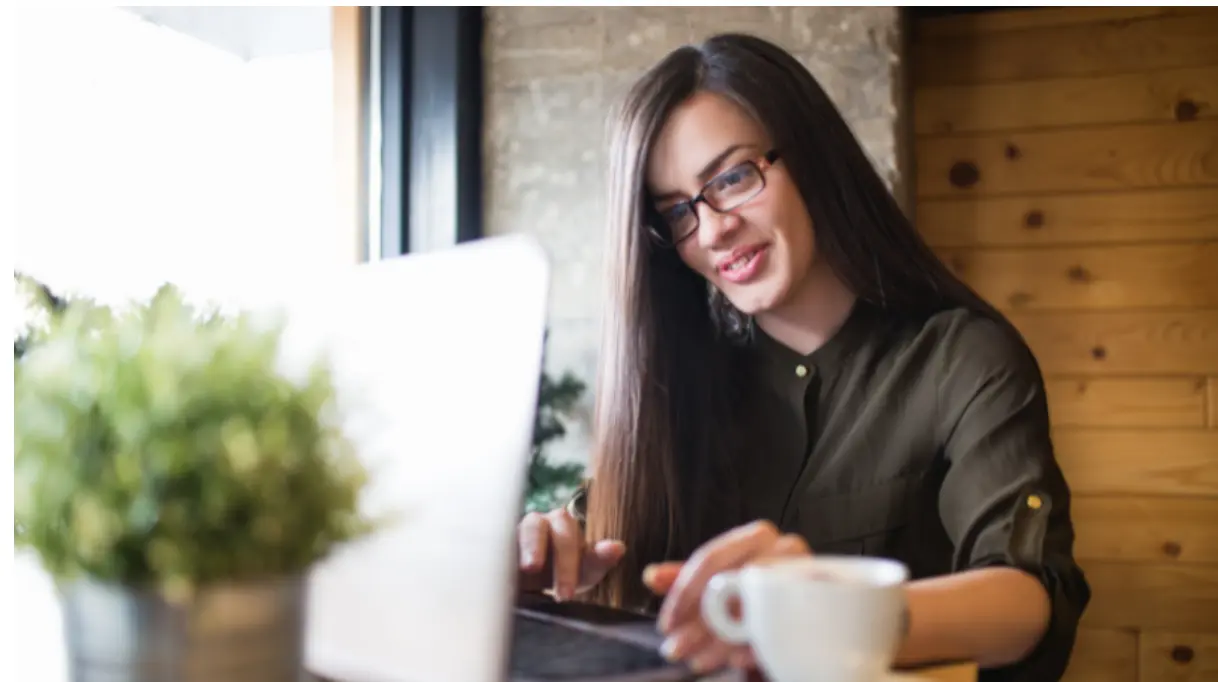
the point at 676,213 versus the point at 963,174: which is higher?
the point at 963,174

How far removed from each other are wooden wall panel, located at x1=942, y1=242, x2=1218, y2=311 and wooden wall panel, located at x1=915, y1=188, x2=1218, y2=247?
0.08 feet

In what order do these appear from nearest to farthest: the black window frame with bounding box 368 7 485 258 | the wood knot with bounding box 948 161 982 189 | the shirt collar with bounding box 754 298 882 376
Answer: the shirt collar with bounding box 754 298 882 376 → the black window frame with bounding box 368 7 485 258 → the wood knot with bounding box 948 161 982 189

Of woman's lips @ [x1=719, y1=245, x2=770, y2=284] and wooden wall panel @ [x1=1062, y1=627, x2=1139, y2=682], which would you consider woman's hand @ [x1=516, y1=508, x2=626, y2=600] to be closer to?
woman's lips @ [x1=719, y1=245, x2=770, y2=284]

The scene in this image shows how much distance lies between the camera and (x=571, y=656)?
1.86 ft

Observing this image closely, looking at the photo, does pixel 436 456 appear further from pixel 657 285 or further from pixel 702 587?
pixel 657 285

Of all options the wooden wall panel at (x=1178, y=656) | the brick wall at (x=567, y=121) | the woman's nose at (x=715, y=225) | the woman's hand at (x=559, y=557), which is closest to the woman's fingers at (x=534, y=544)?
the woman's hand at (x=559, y=557)

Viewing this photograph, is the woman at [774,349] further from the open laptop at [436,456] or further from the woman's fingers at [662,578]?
the open laptop at [436,456]

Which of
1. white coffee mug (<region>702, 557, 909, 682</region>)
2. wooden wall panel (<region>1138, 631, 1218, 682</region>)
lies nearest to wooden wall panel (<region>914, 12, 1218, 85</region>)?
wooden wall panel (<region>1138, 631, 1218, 682</region>)

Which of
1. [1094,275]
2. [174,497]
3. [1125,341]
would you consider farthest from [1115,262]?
[174,497]

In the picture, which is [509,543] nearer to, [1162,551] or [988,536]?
[988,536]

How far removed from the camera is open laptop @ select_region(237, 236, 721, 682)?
18.6 inches

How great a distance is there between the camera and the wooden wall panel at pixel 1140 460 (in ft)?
7.37

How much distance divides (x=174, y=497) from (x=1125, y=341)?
2.27 metres

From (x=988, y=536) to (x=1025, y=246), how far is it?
1.60 metres
